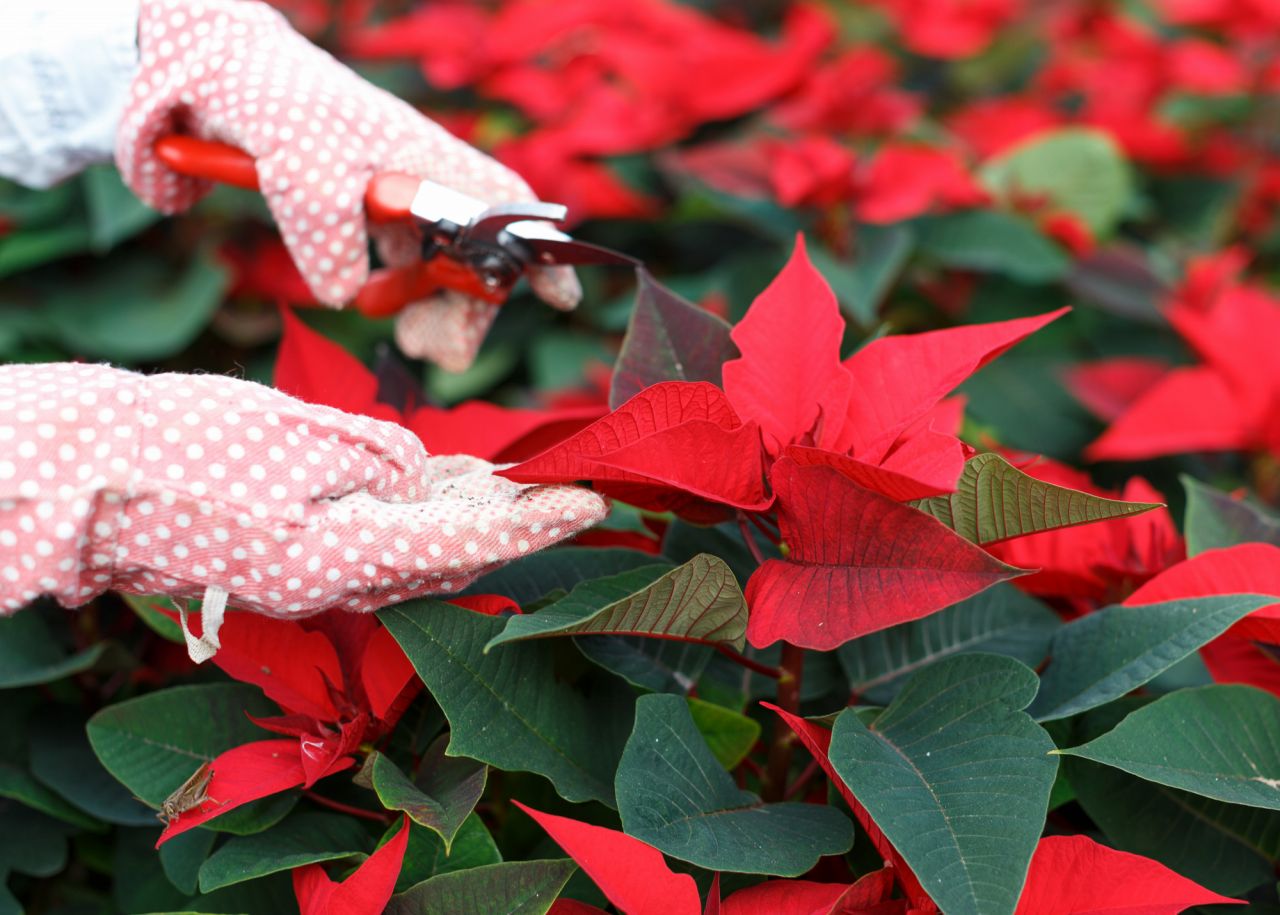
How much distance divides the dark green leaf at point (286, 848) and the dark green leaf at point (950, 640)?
283 millimetres

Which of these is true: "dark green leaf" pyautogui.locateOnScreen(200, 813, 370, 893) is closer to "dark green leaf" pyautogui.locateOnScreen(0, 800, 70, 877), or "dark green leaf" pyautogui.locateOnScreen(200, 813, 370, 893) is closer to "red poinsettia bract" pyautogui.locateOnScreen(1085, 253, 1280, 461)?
"dark green leaf" pyautogui.locateOnScreen(0, 800, 70, 877)

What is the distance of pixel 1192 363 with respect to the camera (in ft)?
4.24

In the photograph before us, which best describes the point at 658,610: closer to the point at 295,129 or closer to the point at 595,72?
the point at 295,129

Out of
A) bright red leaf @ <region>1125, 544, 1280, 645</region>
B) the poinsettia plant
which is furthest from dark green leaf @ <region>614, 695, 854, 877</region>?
bright red leaf @ <region>1125, 544, 1280, 645</region>

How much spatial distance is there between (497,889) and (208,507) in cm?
21

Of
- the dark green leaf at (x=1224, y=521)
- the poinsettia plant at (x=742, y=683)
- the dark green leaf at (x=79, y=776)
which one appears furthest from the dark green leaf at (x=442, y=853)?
the dark green leaf at (x=1224, y=521)

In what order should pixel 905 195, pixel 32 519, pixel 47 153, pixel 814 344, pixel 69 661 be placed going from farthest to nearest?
pixel 905 195 < pixel 47 153 < pixel 69 661 < pixel 814 344 < pixel 32 519

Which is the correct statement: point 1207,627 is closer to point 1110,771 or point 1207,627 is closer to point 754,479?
point 1110,771

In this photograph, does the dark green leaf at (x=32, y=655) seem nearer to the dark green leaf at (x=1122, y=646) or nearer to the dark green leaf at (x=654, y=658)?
the dark green leaf at (x=654, y=658)

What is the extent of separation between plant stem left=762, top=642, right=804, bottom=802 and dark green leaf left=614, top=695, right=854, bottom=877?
4 cm

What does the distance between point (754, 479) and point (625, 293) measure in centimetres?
89

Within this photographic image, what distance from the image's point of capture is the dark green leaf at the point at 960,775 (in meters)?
0.43

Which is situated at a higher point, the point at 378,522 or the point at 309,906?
the point at 378,522

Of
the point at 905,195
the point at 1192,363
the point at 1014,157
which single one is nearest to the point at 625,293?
the point at 905,195
